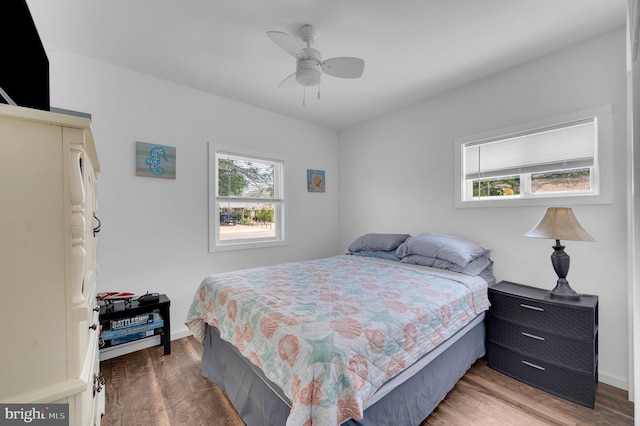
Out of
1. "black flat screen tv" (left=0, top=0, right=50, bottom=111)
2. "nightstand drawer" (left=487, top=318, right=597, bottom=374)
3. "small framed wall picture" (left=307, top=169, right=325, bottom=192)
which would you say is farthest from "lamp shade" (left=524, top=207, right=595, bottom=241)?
"black flat screen tv" (left=0, top=0, right=50, bottom=111)

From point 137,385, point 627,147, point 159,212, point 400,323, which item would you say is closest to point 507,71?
point 627,147

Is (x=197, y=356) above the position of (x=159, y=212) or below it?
below

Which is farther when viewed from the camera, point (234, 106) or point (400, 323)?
point (234, 106)

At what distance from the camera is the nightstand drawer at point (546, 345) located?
1.75m

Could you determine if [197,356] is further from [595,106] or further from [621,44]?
[621,44]

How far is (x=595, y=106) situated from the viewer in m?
2.04

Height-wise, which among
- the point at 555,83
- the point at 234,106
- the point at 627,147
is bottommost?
the point at 627,147

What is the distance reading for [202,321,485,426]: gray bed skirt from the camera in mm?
1305

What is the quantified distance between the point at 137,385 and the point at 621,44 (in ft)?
14.3

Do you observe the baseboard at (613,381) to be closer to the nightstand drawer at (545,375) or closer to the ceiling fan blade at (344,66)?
the nightstand drawer at (545,375)

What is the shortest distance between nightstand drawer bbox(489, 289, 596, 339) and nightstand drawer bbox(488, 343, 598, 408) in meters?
0.25

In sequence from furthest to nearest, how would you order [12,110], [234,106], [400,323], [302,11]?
[234,106]
[302,11]
[400,323]
[12,110]

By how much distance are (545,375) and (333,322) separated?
1.77 m

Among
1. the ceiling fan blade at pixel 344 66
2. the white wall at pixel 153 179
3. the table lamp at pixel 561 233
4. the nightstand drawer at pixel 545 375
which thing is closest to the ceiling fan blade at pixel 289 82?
the ceiling fan blade at pixel 344 66
